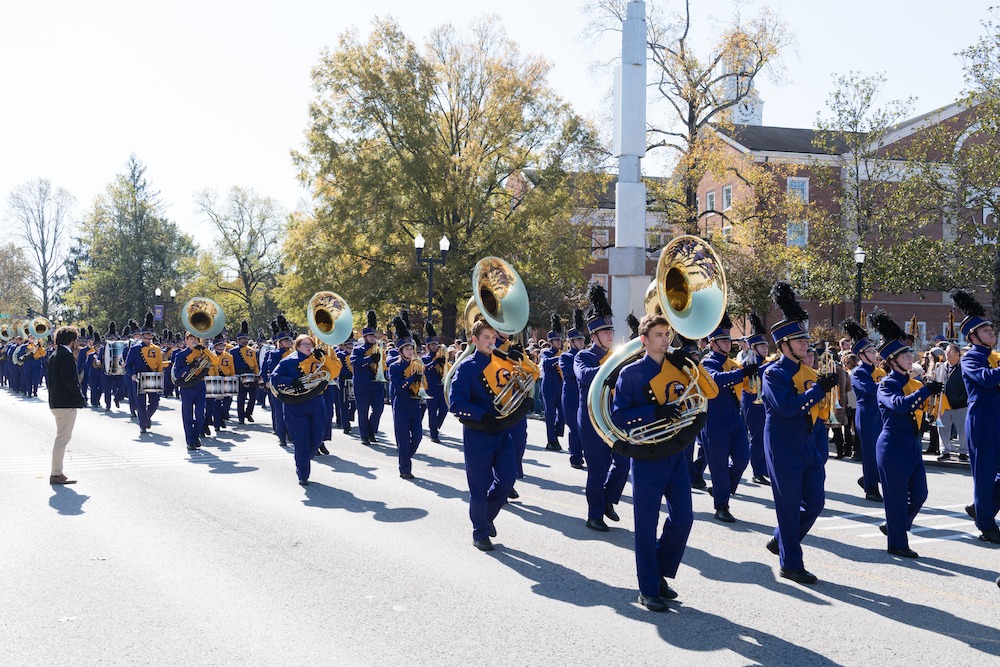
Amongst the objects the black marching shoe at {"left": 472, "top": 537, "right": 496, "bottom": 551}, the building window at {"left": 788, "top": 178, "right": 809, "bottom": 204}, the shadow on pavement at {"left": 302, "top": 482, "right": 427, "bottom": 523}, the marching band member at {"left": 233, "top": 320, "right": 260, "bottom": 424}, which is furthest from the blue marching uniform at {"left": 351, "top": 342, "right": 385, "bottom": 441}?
the building window at {"left": 788, "top": 178, "right": 809, "bottom": 204}

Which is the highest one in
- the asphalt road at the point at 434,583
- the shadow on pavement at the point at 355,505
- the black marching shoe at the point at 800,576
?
the black marching shoe at the point at 800,576

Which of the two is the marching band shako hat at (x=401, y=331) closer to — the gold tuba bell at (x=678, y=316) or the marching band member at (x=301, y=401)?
the marching band member at (x=301, y=401)

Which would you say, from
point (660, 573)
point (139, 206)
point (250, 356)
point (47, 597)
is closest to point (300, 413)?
point (47, 597)

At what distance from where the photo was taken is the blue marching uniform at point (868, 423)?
9938 mm

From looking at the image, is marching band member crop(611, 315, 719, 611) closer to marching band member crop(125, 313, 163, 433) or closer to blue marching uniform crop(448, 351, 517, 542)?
blue marching uniform crop(448, 351, 517, 542)

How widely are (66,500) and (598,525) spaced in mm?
5896

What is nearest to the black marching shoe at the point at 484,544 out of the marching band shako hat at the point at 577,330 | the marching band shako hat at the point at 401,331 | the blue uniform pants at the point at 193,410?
the marching band shako hat at the point at 577,330

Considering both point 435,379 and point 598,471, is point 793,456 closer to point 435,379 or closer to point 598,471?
point 598,471

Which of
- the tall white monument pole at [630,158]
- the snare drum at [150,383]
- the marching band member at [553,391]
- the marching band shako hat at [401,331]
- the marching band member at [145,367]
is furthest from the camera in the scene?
the tall white monument pole at [630,158]

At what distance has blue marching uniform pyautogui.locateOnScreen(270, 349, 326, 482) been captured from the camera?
1082cm

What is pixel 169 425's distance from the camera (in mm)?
18562

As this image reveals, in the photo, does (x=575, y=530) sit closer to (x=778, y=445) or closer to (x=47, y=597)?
(x=778, y=445)

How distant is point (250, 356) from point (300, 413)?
851 cm

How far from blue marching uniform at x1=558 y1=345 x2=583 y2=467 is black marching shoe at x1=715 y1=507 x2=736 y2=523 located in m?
3.61
